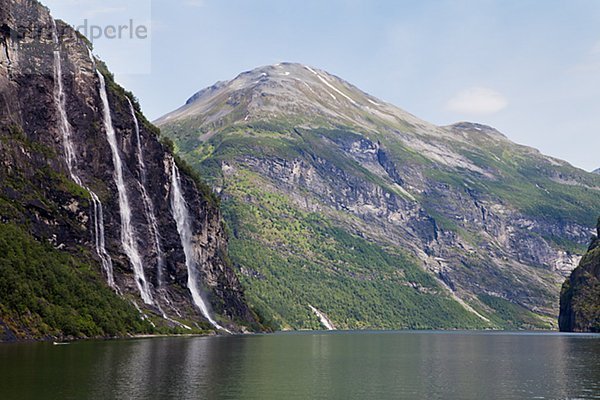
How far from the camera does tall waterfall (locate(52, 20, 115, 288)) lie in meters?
146

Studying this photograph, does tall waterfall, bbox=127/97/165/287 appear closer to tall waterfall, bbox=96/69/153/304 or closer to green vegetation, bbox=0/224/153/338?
tall waterfall, bbox=96/69/153/304

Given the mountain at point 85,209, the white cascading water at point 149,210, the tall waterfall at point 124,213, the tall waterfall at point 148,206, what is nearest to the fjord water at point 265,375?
the mountain at point 85,209

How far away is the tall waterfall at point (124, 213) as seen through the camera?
156 metres

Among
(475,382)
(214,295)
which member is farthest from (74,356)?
(214,295)

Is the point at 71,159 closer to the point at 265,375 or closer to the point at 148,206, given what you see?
the point at 148,206

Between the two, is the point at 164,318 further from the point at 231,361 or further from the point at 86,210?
the point at 231,361

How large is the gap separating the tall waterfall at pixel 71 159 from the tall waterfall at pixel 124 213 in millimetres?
7523

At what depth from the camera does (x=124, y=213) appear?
162 meters

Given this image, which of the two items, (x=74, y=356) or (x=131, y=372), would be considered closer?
(x=131, y=372)

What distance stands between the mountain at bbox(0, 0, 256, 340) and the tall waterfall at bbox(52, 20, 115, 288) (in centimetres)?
30

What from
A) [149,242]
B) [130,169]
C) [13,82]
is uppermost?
[13,82]

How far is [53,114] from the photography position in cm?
15588

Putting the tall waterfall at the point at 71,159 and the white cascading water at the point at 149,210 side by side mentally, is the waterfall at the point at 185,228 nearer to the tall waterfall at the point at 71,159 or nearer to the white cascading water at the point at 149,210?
the white cascading water at the point at 149,210

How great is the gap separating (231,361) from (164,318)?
214ft
